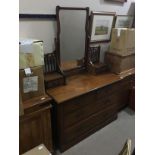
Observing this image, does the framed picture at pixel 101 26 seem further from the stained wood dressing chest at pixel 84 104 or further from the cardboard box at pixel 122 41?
the stained wood dressing chest at pixel 84 104

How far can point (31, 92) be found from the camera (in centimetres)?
163

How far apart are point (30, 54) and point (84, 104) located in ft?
2.72

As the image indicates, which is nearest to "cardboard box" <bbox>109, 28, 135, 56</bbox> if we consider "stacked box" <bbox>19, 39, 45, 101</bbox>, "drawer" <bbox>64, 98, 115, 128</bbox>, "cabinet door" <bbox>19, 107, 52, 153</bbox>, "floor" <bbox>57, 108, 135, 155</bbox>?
"drawer" <bbox>64, 98, 115, 128</bbox>

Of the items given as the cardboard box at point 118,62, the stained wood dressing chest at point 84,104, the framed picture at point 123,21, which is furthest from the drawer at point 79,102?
the framed picture at point 123,21

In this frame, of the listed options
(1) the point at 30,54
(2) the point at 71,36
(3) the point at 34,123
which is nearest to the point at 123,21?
(2) the point at 71,36

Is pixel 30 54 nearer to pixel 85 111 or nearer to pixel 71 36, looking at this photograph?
pixel 71 36

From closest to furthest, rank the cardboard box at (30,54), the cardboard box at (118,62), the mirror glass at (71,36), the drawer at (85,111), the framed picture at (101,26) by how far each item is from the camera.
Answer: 1. the cardboard box at (30,54)
2. the drawer at (85,111)
3. the mirror glass at (71,36)
4. the framed picture at (101,26)
5. the cardboard box at (118,62)

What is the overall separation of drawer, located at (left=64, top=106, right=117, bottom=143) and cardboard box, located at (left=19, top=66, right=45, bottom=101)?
596 millimetres

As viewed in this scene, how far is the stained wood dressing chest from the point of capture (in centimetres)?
180

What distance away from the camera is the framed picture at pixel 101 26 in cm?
225

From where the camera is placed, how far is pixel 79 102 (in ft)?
6.17

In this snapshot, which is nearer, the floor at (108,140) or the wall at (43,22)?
the wall at (43,22)

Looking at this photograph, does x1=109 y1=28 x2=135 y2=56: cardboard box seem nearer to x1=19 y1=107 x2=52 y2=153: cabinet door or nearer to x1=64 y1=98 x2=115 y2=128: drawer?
x1=64 y1=98 x2=115 y2=128: drawer
